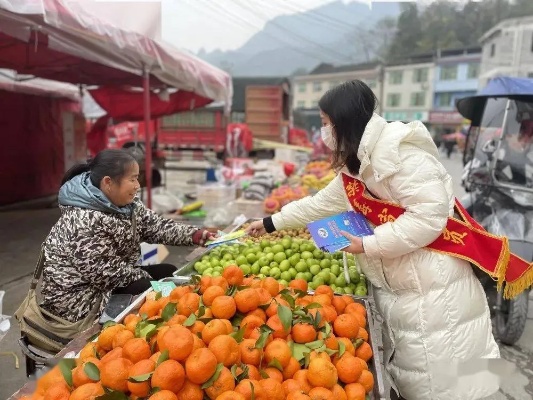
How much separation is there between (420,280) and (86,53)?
5866mm

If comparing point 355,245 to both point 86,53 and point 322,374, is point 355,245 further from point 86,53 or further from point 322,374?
point 86,53

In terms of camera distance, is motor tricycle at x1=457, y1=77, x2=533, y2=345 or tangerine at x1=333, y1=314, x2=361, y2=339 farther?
motor tricycle at x1=457, y1=77, x2=533, y2=345

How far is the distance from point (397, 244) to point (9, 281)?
496 centimetres

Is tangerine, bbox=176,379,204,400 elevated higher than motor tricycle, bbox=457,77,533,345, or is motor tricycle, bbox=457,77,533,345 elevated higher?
motor tricycle, bbox=457,77,533,345

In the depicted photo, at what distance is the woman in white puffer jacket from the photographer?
1875 mm

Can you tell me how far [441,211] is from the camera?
6.09 feet

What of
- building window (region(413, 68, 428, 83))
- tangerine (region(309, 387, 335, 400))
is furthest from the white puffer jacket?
building window (region(413, 68, 428, 83))

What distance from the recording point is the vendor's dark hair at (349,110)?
1948mm

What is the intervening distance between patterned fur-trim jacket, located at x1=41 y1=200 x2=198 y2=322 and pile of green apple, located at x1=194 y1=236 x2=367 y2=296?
58 cm

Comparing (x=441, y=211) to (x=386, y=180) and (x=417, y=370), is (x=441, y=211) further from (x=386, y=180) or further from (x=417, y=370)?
(x=417, y=370)

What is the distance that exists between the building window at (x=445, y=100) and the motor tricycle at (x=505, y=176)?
48.9 m

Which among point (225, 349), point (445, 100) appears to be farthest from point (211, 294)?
point (445, 100)

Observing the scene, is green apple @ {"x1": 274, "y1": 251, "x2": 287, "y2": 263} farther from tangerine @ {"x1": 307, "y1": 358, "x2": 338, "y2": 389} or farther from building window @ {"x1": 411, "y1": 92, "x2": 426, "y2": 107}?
building window @ {"x1": 411, "y1": 92, "x2": 426, "y2": 107}

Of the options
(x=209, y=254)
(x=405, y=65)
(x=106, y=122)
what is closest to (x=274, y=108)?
(x=106, y=122)
